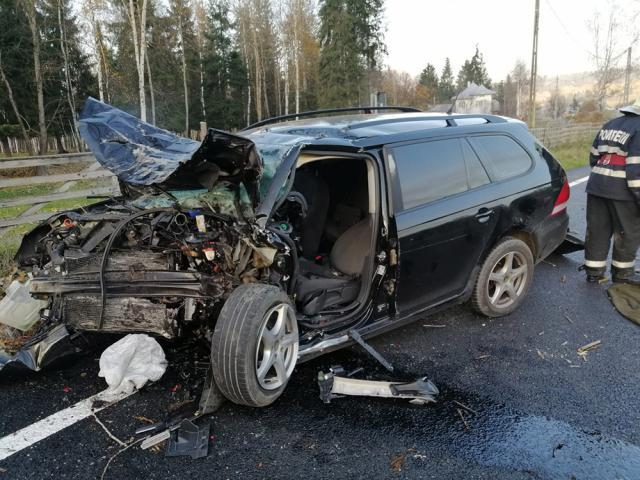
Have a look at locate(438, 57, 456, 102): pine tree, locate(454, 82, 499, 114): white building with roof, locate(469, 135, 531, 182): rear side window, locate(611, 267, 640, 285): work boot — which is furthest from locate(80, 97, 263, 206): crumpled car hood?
locate(438, 57, 456, 102): pine tree

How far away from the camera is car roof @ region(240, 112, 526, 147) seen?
317 cm

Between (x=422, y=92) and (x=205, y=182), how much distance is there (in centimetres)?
7148

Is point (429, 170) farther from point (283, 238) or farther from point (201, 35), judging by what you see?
point (201, 35)

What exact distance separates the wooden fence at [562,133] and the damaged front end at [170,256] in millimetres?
16030

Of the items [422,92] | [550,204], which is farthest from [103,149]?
[422,92]

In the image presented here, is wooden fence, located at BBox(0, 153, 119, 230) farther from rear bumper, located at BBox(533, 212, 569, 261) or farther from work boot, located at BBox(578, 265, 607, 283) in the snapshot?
work boot, located at BBox(578, 265, 607, 283)

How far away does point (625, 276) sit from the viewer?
4660mm

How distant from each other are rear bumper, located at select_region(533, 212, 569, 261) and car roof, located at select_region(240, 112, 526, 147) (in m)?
0.97

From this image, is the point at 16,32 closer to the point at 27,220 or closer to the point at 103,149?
the point at 27,220

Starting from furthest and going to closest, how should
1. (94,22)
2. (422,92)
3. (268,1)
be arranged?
(422,92)
(268,1)
(94,22)

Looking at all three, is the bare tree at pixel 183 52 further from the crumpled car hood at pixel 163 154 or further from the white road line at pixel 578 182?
the crumpled car hood at pixel 163 154

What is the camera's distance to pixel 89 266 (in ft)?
9.25

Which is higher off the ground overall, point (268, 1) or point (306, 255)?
point (268, 1)

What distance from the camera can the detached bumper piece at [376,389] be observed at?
278cm
